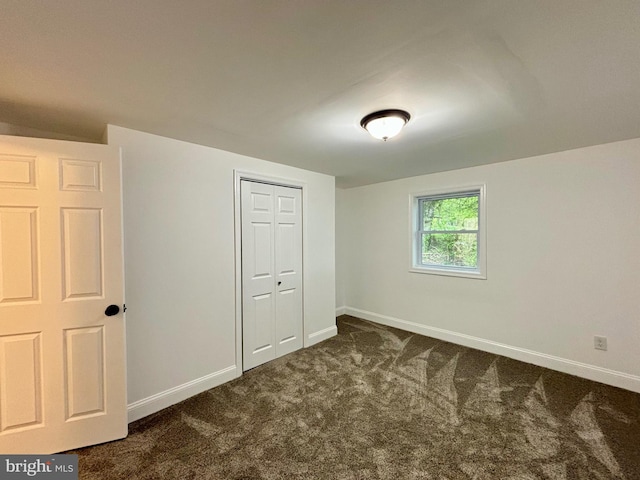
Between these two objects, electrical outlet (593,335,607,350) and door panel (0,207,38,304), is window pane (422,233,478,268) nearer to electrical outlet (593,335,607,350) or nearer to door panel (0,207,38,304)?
electrical outlet (593,335,607,350)

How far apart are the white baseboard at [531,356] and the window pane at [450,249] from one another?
0.94m

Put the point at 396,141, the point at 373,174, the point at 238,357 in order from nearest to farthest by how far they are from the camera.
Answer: the point at 396,141 < the point at 238,357 < the point at 373,174

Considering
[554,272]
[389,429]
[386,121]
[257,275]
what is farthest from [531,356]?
[257,275]

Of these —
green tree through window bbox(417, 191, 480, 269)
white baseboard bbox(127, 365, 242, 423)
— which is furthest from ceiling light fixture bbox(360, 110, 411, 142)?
white baseboard bbox(127, 365, 242, 423)

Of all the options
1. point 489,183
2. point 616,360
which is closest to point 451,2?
point 489,183

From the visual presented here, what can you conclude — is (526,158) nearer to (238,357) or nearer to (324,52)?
(324,52)

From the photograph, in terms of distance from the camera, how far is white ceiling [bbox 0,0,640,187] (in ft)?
3.39

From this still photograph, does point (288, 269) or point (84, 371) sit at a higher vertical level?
point (288, 269)

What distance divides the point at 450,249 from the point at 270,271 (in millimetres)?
2483

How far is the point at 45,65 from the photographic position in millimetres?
1324

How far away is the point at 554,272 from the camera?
9.41ft

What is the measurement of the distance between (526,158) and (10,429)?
4.87 meters

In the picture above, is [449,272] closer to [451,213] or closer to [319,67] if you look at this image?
[451,213]

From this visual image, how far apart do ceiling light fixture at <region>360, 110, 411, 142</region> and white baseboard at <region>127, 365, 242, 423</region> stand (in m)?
2.58
